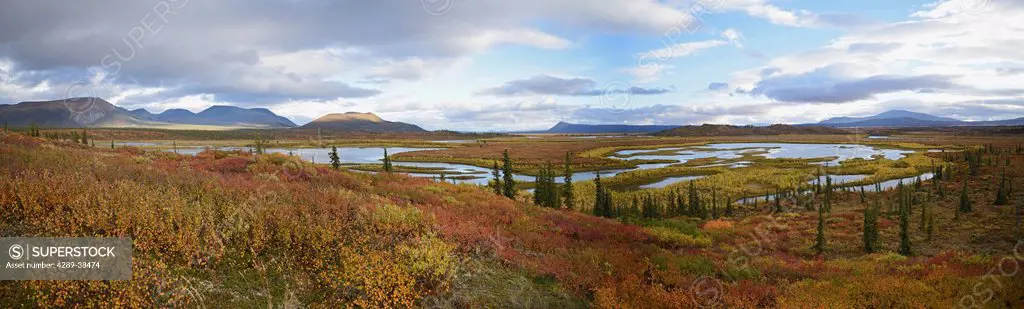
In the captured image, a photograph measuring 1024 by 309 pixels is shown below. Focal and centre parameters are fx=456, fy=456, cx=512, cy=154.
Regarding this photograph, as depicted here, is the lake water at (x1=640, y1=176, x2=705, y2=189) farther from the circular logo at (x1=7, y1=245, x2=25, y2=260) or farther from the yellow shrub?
the circular logo at (x1=7, y1=245, x2=25, y2=260)

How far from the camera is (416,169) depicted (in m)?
110

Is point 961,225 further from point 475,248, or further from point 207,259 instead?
point 207,259

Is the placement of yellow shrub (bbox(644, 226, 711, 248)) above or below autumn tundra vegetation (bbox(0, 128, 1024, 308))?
below

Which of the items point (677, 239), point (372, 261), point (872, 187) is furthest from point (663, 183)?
point (372, 261)

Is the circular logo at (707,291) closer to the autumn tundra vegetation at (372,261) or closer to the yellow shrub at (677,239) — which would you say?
the autumn tundra vegetation at (372,261)

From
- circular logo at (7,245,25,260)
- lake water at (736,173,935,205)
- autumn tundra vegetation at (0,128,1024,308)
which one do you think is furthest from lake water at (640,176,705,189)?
circular logo at (7,245,25,260)

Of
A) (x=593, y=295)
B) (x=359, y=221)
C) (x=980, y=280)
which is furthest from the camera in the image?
(x=980, y=280)

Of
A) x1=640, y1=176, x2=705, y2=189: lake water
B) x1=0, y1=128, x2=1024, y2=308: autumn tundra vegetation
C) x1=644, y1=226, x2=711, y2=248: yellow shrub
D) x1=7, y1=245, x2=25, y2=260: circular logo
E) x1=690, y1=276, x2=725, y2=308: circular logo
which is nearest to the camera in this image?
x1=7, y1=245, x2=25, y2=260: circular logo

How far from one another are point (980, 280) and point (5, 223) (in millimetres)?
25378

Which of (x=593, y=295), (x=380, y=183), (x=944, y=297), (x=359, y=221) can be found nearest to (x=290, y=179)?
(x=380, y=183)

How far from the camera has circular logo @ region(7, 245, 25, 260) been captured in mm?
8055

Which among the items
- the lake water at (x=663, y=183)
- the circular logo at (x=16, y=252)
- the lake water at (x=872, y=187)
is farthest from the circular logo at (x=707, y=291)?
the lake water at (x=663, y=183)

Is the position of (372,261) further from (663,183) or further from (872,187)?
(872,187)

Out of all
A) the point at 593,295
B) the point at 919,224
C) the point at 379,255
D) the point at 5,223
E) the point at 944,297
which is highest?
the point at 5,223
